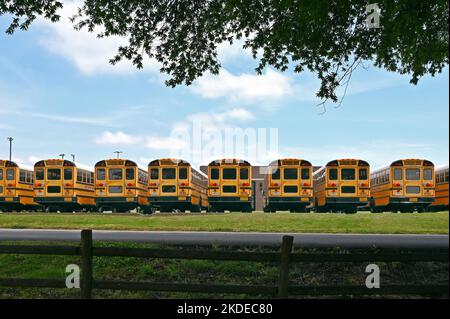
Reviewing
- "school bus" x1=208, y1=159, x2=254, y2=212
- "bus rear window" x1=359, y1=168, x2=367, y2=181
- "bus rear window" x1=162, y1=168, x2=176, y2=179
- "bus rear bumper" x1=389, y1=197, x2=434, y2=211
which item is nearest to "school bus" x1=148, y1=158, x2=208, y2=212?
"bus rear window" x1=162, y1=168, x2=176, y2=179

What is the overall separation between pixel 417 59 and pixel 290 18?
3.08 metres

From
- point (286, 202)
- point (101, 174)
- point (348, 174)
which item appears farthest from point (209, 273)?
point (101, 174)

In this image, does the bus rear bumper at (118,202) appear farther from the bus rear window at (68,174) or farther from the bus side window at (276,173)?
the bus side window at (276,173)

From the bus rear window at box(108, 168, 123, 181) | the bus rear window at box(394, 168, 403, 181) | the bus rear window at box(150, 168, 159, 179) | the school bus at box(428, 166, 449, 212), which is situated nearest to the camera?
the school bus at box(428, 166, 449, 212)

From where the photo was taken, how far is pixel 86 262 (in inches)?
296

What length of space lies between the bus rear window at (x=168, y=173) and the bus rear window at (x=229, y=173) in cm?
263

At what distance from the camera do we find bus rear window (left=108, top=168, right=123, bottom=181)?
1097 inches

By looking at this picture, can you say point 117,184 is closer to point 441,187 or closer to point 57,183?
point 57,183

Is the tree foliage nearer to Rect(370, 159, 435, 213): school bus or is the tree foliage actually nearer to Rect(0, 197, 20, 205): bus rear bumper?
Rect(370, 159, 435, 213): school bus

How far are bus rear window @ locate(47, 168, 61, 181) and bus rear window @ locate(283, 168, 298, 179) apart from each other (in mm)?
12458

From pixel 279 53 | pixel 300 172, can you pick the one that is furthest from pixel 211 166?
pixel 279 53

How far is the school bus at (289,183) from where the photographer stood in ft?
87.6
